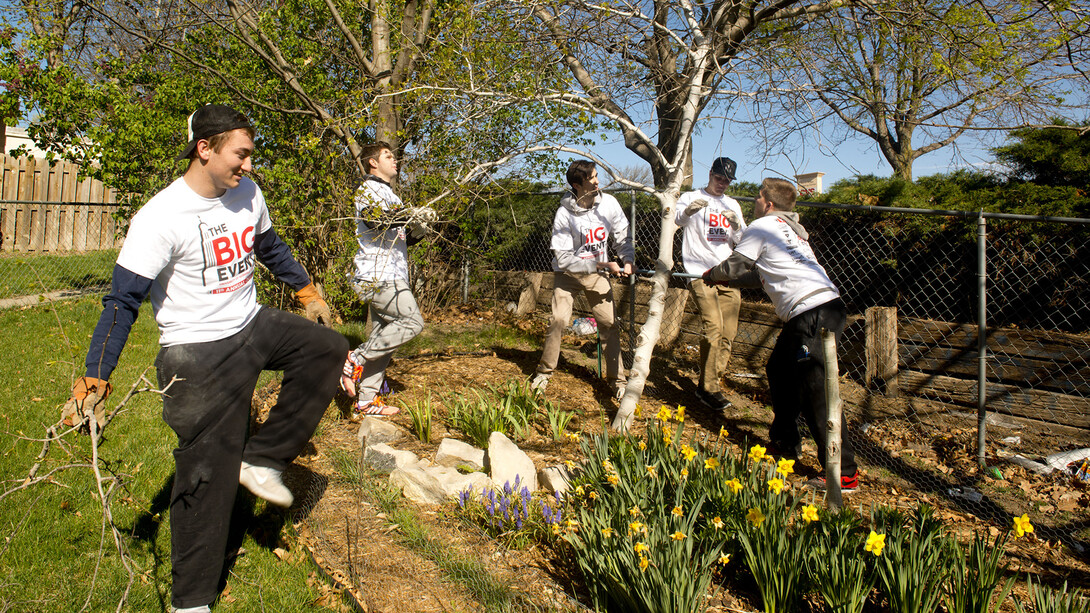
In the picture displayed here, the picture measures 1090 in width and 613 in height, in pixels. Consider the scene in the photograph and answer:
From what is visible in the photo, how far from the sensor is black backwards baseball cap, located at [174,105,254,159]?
106 inches

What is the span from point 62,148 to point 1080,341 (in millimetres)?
9599

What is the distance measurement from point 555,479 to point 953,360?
135 inches

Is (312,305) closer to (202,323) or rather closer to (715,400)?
(202,323)

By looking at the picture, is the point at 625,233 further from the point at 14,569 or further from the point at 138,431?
the point at 14,569

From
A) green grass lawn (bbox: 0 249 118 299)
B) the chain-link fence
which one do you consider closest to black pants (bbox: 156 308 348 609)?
the chain-link fence

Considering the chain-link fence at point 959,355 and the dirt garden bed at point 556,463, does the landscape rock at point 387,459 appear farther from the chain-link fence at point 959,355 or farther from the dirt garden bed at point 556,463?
the chain-link fence at point 959,355

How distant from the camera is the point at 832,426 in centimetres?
315

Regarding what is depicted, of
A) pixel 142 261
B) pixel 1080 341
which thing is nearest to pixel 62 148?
pixel 142 261

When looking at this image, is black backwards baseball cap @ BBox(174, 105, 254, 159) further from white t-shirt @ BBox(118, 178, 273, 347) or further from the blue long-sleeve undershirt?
the blue long-sleeve undershirt

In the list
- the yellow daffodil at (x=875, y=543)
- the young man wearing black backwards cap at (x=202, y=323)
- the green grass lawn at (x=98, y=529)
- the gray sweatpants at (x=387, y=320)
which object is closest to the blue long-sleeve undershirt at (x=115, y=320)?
the young man wearing black backwards cap at (x=202, y=323)

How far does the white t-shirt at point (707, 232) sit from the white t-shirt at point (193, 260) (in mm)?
3350

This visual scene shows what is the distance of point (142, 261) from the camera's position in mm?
2514

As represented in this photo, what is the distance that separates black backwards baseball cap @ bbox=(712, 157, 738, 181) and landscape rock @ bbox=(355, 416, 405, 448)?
299 cm

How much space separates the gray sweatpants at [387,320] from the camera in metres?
4.52
